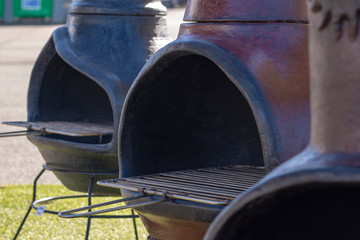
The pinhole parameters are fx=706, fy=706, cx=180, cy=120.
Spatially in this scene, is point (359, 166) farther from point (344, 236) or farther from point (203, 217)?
point (203, 217)

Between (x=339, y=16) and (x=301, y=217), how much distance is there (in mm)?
432

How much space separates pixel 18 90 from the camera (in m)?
9.38

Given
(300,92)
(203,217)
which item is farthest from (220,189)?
(300,92)

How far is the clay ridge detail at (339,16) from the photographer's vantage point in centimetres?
121

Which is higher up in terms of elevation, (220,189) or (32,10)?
(220,189)

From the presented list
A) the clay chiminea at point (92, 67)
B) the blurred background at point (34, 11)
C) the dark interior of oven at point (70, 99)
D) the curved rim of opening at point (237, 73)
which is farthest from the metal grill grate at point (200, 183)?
the blurred background at point (34, 11)

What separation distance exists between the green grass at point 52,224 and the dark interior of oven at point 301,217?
263 cm

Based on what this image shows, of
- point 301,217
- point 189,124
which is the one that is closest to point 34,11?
point 189,124

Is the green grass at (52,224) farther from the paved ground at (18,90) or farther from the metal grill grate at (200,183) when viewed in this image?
the metal grill grate at (200,183)

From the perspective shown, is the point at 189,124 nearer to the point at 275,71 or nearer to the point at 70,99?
the point at 275,71

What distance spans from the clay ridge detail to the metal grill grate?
758 mm

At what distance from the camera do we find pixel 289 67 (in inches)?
81.2

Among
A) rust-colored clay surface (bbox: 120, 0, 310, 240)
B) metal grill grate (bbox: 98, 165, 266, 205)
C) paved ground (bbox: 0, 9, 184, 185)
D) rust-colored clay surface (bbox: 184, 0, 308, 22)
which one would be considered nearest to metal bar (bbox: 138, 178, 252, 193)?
metal grill grate (bbox: 98, 165, 266, 205)

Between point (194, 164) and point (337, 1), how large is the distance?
1500 millimetres
